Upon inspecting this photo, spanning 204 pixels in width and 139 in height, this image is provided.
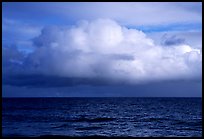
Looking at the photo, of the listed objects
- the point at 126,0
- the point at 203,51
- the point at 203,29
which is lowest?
the point at 203,51

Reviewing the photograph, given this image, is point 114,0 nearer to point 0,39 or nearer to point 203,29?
point 203,29

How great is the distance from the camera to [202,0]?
10.4 ft

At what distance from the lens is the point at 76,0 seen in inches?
124

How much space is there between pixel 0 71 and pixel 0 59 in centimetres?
14

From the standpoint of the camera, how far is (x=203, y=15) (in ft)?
10.4

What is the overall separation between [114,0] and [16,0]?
1.13m

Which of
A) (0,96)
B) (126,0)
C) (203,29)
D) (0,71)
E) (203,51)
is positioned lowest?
(0,96)

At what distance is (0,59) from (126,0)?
4.95ft

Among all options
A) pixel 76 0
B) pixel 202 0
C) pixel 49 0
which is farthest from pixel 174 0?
pixel 49 0

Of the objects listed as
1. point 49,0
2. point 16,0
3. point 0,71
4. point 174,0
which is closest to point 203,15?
point 174,0

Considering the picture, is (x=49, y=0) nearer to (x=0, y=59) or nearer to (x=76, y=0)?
(x=76, y=0)

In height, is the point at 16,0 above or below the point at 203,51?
above

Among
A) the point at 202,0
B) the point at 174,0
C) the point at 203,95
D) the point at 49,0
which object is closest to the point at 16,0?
the point at 49,0

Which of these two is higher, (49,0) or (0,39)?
(49,0)
